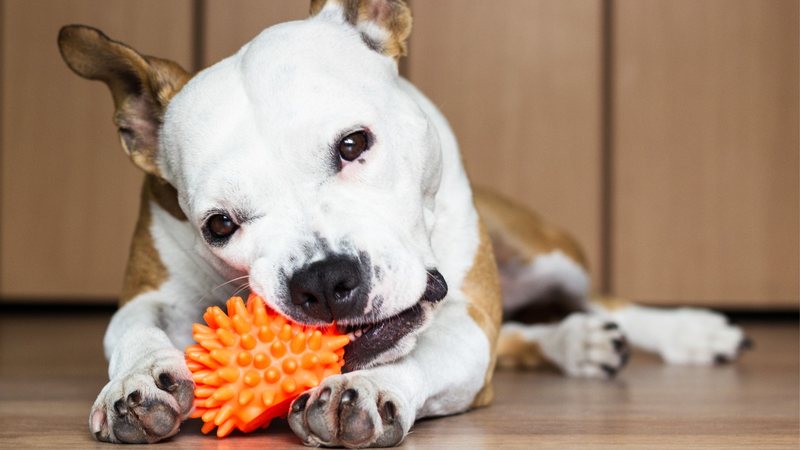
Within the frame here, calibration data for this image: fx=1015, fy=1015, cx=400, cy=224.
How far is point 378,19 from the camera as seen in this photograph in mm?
2002

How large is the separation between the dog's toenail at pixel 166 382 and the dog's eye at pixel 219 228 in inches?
10.4

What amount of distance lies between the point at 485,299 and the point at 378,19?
1.95 ft

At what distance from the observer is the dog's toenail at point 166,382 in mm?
1529

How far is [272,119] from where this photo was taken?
1.65m

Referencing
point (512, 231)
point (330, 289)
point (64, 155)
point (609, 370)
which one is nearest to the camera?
point (330, 289)

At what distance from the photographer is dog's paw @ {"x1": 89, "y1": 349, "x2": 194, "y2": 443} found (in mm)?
1498

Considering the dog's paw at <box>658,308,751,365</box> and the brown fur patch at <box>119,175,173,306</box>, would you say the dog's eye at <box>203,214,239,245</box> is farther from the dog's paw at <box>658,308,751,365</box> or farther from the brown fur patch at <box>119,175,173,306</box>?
the dog's paw at <box>658,308,751,365</box>

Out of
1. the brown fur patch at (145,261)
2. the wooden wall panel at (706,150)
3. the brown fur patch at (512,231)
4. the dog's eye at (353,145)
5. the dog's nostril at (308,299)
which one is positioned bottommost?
the wooden wall panel at (706,150)

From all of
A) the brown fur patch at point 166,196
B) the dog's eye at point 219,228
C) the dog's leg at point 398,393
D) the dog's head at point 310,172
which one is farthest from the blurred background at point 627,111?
the dog's eye at point 219,228

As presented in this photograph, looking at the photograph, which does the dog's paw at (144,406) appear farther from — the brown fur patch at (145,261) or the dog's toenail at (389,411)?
the brown fur patch at (145,261)

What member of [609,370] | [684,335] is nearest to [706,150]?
[684,335]

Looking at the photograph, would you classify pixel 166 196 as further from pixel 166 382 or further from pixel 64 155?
pixel 64 155

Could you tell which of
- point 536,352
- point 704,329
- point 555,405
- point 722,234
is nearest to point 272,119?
point 555,405

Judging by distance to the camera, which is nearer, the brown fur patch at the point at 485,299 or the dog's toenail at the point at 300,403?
the dog's toenail at the point at 300,403
